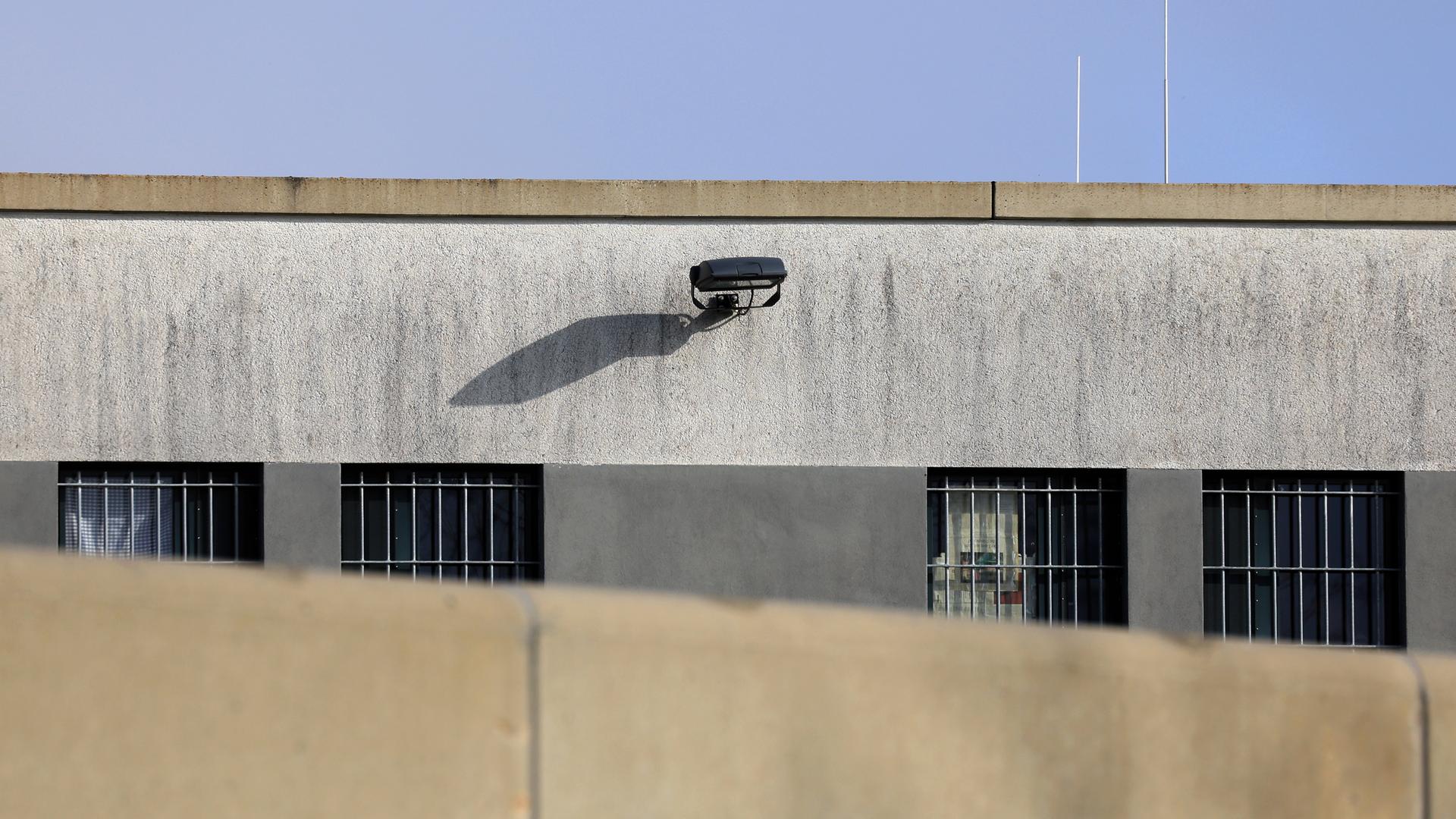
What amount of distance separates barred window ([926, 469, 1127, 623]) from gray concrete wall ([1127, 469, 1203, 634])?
95 mm

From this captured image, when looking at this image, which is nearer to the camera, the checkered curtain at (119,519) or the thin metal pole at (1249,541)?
the checkered curtain at (119,519)

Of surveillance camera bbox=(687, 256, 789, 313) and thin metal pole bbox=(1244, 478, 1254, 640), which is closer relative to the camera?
surveillance camera bbox=(687, 256, 789, 313)

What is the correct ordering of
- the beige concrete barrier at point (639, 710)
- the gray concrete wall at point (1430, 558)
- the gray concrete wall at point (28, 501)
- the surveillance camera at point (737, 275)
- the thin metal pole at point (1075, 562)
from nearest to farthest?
the beige concrete barrier at point (639, 710)
the surveillance camera at point (737, 275)
the gray concrete wall at point (28, 501)
the gray concrete wall at point (1430, 558)
the thin metal pole at point (1075, 562)

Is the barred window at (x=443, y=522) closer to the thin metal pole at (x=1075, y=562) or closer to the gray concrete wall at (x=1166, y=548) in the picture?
the thin metal pole at (x=1075, y=562)

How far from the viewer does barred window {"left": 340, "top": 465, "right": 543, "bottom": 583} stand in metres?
8.75

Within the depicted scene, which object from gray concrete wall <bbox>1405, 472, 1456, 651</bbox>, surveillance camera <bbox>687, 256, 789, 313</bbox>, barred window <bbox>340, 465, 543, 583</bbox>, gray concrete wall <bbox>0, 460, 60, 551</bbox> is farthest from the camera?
gray concrete wall <bbox>1405, 472, 1456, 651</bbox>

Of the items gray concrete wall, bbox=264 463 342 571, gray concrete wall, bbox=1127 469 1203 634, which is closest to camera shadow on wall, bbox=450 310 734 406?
gray concrete wall, bbox=264 463 342 571

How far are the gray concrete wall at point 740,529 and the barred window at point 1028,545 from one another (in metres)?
0.33

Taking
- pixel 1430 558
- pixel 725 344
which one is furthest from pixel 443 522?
pixel 1430 558

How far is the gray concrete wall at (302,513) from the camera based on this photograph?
854 cm

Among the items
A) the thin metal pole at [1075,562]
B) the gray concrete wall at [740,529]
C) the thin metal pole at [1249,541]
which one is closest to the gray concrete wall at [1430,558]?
the thin metal pole at [1249,541]

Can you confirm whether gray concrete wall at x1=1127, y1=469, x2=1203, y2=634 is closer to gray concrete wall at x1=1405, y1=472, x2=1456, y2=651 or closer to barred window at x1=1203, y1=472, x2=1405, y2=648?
barred window at x1=1203, y1=472, x2=1405, y2=648

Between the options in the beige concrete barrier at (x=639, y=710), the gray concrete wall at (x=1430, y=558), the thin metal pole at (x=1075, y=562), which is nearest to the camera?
the beige concrete barrier at (x=639, y=710)

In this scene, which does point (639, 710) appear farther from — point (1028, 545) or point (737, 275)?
point (1028, 545)
